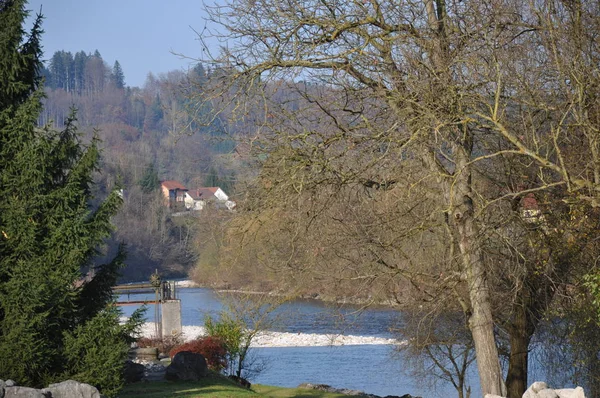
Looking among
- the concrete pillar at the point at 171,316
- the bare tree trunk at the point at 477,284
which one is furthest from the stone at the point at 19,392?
the concrete pillar at the point at 171,316

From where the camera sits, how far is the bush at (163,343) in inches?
1022

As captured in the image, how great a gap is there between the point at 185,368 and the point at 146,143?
96.3m

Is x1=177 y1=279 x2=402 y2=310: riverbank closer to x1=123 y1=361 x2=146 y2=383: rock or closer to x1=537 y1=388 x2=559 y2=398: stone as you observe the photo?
x1=537 y1=388 x2=559 y2=398: stone

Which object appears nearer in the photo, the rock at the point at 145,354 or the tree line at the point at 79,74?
the rock at the point at 145,354

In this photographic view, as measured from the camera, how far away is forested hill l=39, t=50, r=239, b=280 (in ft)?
38.4

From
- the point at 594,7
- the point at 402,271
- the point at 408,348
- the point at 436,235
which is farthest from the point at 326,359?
the point at 594,7

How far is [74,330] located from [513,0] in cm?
897

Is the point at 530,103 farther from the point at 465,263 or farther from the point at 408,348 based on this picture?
the point at 408,348

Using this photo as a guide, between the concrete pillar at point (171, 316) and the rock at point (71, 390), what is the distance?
737 inches

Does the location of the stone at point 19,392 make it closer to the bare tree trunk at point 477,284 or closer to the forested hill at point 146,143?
the forested hill at point 146,143

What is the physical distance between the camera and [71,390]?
10.7 meters

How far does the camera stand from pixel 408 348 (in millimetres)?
19734

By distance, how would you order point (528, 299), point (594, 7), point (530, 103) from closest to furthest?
1. point (530, 103)
2. point (594, 7)
3. point (528, 299)

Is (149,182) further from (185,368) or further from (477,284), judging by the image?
(477,284)
